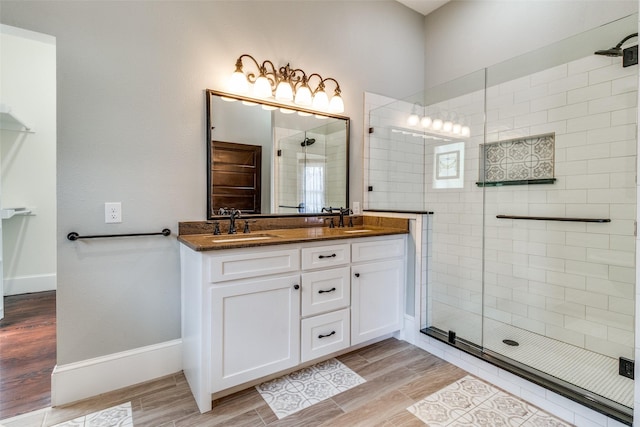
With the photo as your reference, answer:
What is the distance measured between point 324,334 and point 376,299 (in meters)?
0.47

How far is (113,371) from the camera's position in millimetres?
1792

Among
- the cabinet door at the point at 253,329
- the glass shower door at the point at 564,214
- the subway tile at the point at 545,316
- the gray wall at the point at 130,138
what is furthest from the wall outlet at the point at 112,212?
the subway tile at the point at 545,316

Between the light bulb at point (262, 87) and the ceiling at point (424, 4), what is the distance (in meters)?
1.76

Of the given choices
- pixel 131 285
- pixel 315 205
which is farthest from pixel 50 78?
pixel 315 205

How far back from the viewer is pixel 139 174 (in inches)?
72.9

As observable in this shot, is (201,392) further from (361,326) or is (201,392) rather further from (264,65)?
(264,65)

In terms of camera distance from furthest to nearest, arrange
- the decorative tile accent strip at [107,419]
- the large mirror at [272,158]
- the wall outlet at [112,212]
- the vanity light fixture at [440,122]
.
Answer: the vanity light fixture at [440,122] → the large mirror at [272,158] → the wall outlet at [112,212] → the decorative tile accent strip at [107,419]

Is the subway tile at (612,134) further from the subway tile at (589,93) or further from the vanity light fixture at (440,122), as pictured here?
the vanity light fixture at (440,122)

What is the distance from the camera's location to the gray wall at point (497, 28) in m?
2.18

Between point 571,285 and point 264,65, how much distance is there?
2679 mm

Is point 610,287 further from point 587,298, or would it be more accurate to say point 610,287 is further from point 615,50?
point 615,50

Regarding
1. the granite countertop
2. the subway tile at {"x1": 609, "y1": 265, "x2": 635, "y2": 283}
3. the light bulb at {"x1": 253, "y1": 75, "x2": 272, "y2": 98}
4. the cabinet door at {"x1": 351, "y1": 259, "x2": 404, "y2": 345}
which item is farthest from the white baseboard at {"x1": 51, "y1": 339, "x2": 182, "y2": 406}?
the subway tile at {"x1": 609, "y1": 265, "x2": 635, "y2": 283}

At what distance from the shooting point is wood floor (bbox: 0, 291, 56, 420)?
1.66 meters

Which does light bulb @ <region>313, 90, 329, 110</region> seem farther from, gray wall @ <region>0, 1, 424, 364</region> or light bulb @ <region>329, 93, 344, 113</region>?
gray wall @ <region>0, 1, 424, 364</region>
